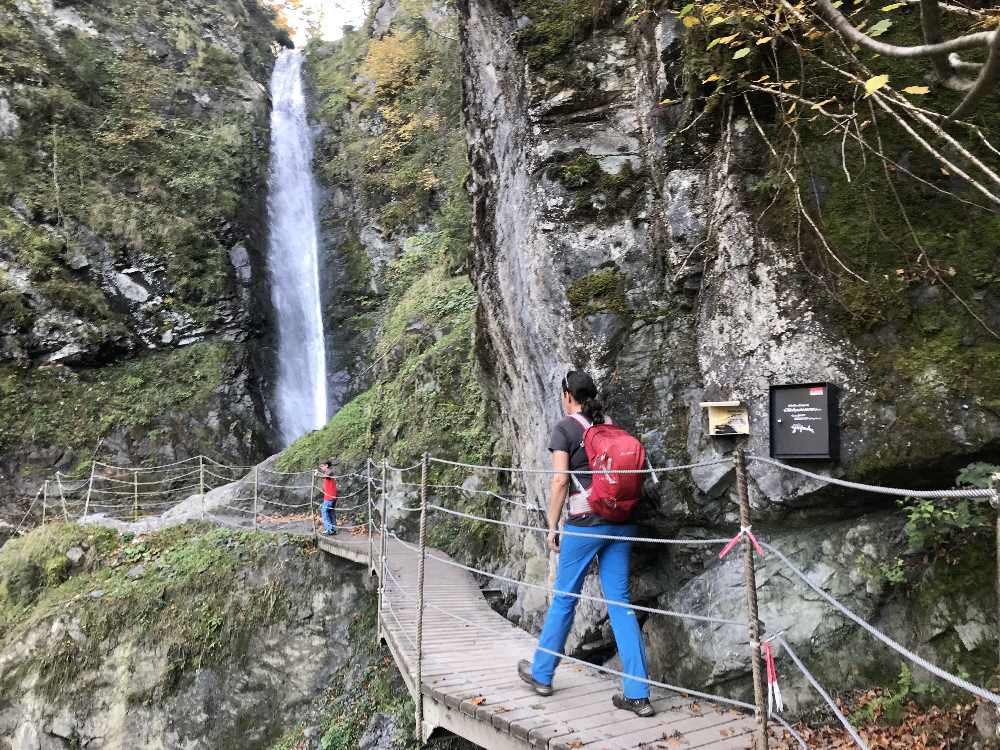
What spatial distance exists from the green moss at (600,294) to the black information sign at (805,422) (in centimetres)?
142

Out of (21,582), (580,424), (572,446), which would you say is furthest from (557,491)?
(21,582)

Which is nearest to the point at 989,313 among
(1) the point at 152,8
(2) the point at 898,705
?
(2) the point at 898,705

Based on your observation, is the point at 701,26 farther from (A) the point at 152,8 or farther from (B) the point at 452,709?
(A) the point at 152,8

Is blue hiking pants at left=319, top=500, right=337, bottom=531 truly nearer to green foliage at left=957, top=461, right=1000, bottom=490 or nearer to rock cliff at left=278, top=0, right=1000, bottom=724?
rock cliff at left=278, top=0, right=1000, bottom=724

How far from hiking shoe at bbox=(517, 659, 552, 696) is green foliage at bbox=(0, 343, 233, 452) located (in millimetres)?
13251

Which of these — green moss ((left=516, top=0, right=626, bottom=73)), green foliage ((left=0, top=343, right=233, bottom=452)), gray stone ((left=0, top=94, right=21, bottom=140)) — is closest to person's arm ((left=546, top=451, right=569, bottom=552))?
green moss ((left=516, top=0, right=626, bottom=73))

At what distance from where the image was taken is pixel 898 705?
10.2 ft

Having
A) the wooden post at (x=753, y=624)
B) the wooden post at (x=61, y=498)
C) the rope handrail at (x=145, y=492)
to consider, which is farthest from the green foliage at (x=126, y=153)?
the wooden post at (x=753, y=624)

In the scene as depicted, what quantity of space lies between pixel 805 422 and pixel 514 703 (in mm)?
2221

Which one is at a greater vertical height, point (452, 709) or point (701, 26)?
point (701, 26)

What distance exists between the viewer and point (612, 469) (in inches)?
144

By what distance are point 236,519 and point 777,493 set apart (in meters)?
9.33

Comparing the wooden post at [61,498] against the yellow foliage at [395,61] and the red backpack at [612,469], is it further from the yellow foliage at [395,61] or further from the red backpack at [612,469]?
the yellow foliage at [395,61]

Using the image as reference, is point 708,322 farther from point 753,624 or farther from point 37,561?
point 37,561
